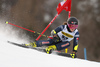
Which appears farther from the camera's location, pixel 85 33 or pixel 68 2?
pixel 85 33

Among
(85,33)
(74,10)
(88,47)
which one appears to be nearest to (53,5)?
(74,10)

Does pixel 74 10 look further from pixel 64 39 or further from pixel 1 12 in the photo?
pixel 64 39

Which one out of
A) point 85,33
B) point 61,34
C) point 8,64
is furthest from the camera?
point 85,33

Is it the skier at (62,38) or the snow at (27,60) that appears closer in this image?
the snow at (27,60)

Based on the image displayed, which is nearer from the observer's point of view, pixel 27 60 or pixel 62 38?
pixel 27 60

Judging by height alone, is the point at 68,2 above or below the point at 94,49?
above

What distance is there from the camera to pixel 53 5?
314 inches

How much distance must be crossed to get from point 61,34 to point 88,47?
6.21m

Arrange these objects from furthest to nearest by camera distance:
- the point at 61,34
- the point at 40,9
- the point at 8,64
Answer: the point at 40,9, the point at 61,34, the point at 8,64

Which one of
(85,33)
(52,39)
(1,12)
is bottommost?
(52,39)

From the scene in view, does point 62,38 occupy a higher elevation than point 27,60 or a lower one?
higher

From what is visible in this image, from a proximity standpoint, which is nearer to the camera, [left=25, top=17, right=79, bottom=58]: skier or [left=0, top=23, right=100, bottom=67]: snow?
[left=0, top=23, right=100, bottom=67]: snow

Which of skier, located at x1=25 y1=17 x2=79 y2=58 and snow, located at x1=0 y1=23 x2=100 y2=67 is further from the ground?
skier, located at x1=25 y1=17 x2=79 y2=58

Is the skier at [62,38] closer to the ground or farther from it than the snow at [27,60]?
farther from it
